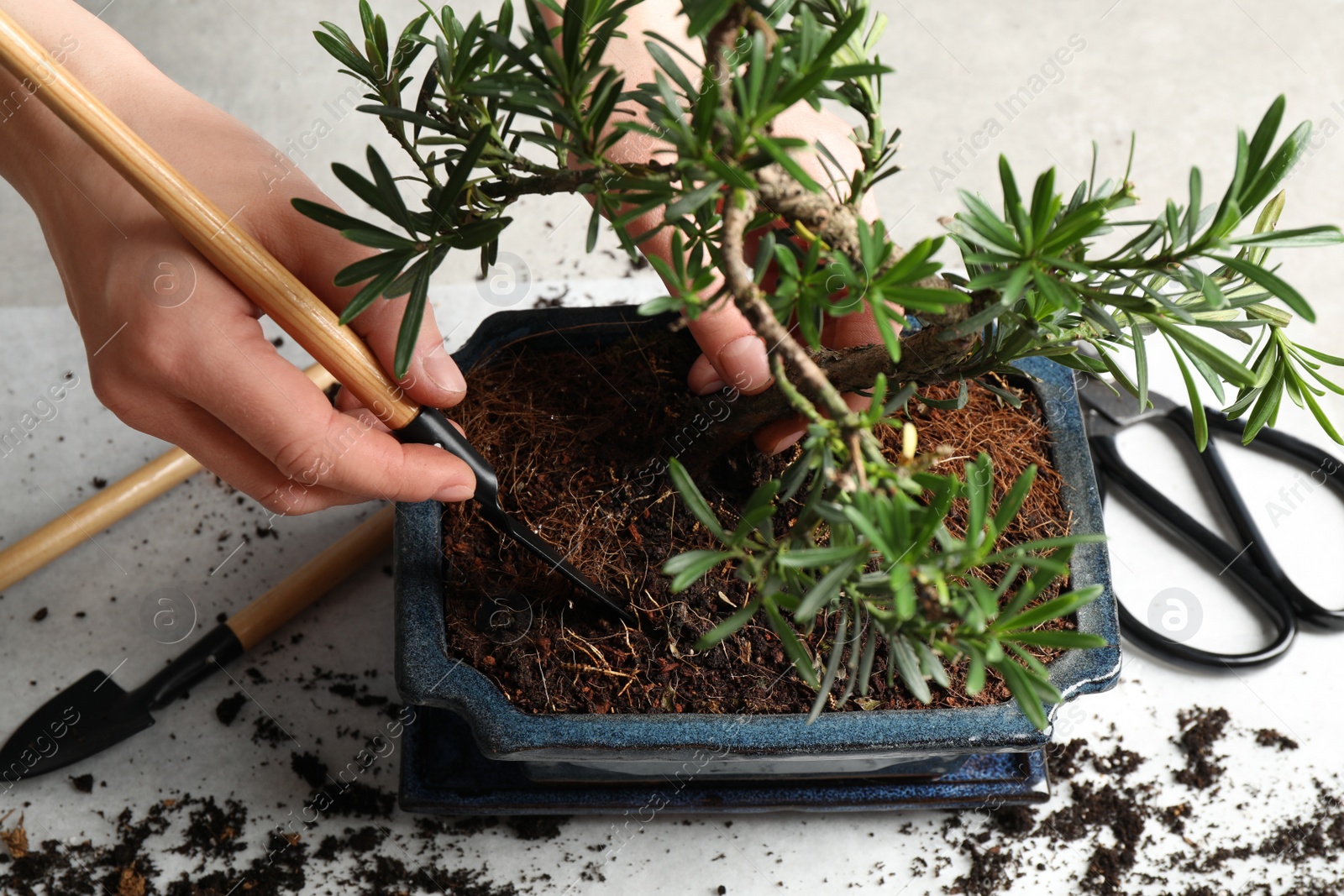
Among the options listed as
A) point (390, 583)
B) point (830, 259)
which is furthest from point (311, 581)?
point (830, 259)

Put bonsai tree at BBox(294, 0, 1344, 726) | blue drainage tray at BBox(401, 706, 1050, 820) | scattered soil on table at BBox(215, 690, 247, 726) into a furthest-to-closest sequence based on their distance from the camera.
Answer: scattered soil on table at BBox(215, 690, 247, 726)
blue drainage tray at BBox(401, 706, 1050, 820)
bonsai tree at BBox(294, 0, 1344, 726)

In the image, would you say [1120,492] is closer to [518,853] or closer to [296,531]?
[518,853]

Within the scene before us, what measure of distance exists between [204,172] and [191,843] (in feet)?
2.19

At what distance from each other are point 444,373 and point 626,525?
0.20 meters

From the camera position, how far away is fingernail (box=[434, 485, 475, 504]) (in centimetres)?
81

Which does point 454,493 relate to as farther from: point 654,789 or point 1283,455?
point 1283,455

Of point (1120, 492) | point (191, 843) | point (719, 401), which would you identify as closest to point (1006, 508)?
point (719, 401)

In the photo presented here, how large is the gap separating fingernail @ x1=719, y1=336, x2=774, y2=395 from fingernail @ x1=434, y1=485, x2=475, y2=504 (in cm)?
22

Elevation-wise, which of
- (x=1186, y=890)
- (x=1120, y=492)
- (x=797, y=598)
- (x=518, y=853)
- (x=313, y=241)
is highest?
(x=313, y=241)

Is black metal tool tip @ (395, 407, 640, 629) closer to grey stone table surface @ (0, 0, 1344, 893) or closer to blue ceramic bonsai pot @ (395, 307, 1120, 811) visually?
blue ceramic bonsai pot @ (395, 307, 1120, 811)

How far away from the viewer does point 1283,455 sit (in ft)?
4.10

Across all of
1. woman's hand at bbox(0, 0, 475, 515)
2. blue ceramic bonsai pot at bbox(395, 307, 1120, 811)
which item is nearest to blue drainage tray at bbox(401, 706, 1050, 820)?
blue ceramic bonsai pot at bbox(395, 307, 1120, 811)

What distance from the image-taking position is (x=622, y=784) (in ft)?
3.31

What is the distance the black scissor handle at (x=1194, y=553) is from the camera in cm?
113
